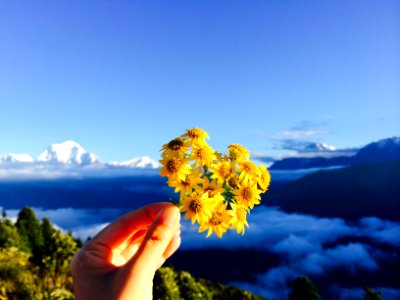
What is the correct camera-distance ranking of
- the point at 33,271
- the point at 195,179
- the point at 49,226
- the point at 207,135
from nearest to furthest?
the point at 195,179 → the point at 207,135 → the point at 33,271 → the point at 49,226

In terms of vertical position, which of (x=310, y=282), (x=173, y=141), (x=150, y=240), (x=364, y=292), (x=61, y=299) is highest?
(x=173, y=141)

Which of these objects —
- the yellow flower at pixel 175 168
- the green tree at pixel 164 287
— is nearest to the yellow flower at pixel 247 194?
the yellow flower at pixel 175 168

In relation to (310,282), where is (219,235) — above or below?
above

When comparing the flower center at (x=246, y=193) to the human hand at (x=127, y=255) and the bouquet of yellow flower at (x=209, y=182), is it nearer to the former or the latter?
the bouquet of yellow flower at (x=209, y=182)

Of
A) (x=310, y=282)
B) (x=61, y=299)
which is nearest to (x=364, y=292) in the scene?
(x=310, y=282)

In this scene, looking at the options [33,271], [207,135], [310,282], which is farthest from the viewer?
[310,282]

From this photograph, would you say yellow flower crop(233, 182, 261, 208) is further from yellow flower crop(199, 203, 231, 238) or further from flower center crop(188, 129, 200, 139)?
flower center crop(188, 129, 200, 139)

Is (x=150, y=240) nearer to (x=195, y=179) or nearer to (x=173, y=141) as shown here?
(x=195, y=179)

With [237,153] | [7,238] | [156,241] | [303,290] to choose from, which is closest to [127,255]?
[156,241]
